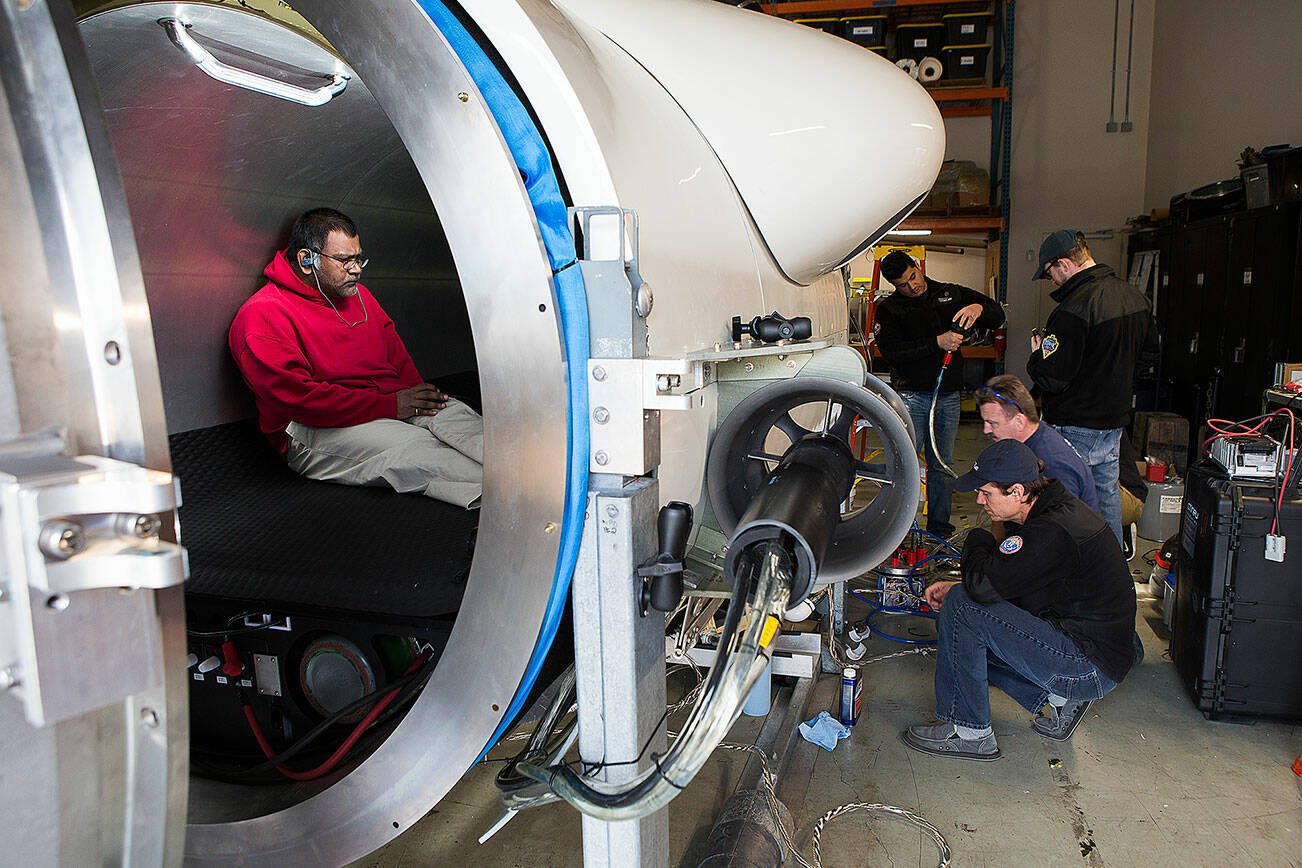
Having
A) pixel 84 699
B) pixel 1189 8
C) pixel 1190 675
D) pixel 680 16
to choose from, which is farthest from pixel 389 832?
pixel 1189 8

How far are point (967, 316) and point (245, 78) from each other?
373cm

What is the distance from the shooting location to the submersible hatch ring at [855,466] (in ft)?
5.55

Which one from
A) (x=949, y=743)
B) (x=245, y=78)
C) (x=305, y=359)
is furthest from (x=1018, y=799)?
(x=245, y=78)

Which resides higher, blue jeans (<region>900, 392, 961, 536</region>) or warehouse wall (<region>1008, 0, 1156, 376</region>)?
warehouse wall (<region>1008, 0, 1156, 376</region>)

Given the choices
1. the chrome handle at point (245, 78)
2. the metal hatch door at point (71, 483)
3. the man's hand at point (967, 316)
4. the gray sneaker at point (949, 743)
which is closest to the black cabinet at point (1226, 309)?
the man's hand at point (967, 316)

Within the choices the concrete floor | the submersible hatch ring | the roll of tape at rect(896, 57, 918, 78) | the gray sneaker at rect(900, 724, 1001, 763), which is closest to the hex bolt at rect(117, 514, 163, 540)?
the submersible hatch ring

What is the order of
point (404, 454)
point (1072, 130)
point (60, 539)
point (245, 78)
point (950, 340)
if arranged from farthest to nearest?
point (1072, 130)
point (950, 340)
point (404, 454)
point (245, 78)
point (60, 539)

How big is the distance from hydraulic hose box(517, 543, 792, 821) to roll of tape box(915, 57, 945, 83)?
8.21 metres

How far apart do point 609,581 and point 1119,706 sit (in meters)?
2.80

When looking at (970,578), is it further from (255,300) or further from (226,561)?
(255,300)

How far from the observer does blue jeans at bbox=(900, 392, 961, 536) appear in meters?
5.05

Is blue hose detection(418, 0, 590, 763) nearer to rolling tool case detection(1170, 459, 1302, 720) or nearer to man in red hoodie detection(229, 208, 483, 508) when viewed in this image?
man in red hoodie detection(229, 208, 483, 508)

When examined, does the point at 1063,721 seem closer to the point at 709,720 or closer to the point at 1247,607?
the point at 1247,607

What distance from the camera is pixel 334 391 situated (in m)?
2.72
